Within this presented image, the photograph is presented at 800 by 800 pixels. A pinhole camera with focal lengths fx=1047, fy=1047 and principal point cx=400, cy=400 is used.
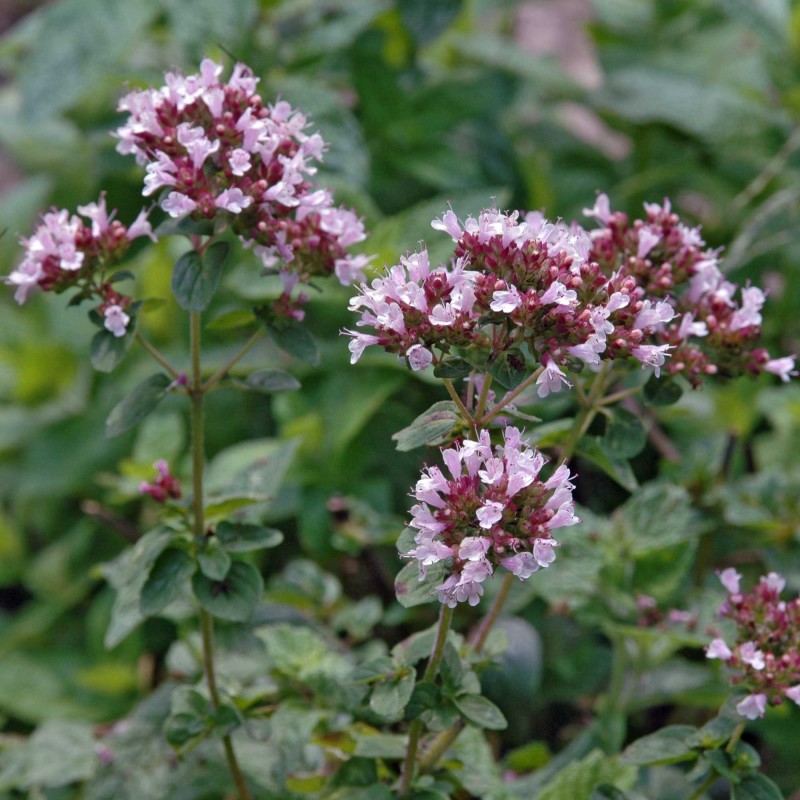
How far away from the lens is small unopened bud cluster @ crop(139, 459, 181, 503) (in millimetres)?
1527

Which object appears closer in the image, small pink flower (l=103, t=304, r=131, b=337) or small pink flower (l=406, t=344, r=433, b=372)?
small pink flower (l=406, t=344, r=433, b=372)

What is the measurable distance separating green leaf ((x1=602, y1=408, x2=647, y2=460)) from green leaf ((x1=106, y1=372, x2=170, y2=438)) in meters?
0.61

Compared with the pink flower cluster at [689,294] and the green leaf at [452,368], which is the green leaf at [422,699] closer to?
the green leaf at [452,368]

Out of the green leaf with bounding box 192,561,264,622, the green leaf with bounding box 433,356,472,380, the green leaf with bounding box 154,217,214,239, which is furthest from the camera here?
the green leaf with bounding box 192,561,264,622

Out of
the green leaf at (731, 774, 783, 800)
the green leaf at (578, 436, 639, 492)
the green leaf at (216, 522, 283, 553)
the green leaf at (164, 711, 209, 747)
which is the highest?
the green leaf at (578, 436, 639, 492)

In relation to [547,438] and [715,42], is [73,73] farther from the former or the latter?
[715,42]

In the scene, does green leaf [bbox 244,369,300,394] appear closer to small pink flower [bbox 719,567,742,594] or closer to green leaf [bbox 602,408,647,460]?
green leaf [bbox 602,408,647,460]

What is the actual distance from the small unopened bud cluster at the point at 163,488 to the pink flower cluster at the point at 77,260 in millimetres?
258

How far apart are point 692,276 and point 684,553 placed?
23.3 inches

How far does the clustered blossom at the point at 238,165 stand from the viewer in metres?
1.29

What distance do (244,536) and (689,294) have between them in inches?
28.1

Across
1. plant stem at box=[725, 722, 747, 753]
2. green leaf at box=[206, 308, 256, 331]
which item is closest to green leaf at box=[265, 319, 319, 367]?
green leaf at box=[206, 308, 256, 331]

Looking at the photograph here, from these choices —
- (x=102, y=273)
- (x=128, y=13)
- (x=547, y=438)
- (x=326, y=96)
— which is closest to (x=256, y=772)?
(x=547, y=438)

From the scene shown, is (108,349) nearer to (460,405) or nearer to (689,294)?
(460,405)
